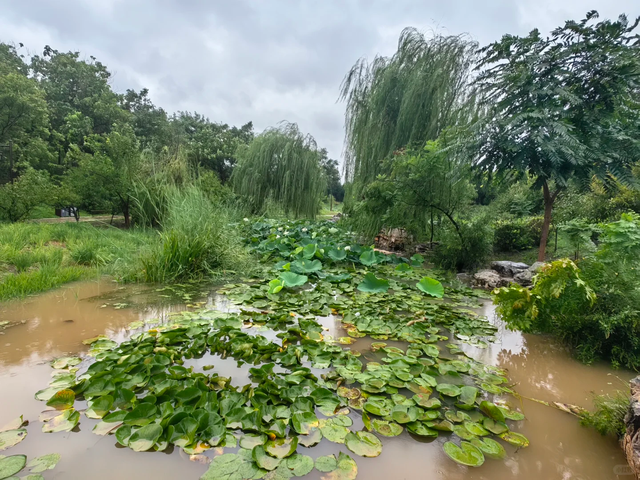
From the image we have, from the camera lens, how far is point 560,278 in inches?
84.9

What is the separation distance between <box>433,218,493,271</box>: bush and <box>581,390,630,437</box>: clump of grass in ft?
11.3

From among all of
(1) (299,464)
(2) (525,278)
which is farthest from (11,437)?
(2) (525,278)

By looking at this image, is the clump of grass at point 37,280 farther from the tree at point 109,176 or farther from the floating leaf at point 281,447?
the tree at point 109,176

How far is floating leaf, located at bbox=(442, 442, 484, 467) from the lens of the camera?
4.16 feet

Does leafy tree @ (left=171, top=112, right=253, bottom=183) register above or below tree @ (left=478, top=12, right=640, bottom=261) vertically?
above

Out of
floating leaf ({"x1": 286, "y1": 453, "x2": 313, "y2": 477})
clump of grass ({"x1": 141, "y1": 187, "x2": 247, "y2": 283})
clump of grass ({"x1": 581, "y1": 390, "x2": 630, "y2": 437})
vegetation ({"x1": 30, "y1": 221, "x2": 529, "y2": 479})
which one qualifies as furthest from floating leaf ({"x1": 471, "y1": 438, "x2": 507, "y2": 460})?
clump of grass ({"x1": 141, "y1": 187, "x2": 247, "y2": 283})

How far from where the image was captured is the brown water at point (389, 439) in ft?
4.06

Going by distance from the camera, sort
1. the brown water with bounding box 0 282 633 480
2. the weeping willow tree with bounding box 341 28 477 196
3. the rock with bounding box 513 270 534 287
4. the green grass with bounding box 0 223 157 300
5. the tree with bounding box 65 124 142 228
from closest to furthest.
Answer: the brown water with bounding box 0 282 633 480 → the green grass with bounding box 0 223 157 300 → the rock with bounding box 513 270 534 287 → the weeping willow tree with bounding box 341 28 477 196 → the tree with bounding box 65 124 142 228

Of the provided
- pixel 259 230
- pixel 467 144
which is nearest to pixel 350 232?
pixel 259 230

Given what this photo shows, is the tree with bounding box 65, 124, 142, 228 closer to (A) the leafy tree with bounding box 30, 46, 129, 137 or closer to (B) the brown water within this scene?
(B) the brown water

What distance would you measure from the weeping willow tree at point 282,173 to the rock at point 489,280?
7428mm

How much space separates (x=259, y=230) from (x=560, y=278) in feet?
18.6

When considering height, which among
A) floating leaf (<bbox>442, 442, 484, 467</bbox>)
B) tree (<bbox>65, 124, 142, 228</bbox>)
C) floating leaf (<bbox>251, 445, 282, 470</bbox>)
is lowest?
floating leaf (<bbox>251, 445, 282, 470</bbox>)

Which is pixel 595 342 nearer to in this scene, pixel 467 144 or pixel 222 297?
pixel 467 144
